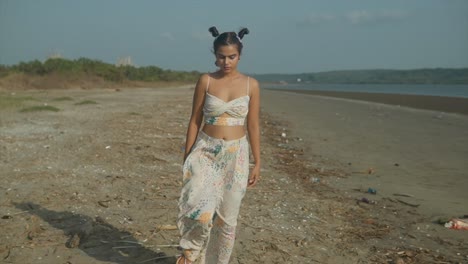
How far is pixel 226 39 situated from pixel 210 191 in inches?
49.0

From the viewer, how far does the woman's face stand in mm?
3510

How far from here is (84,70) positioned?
51281 millimetres

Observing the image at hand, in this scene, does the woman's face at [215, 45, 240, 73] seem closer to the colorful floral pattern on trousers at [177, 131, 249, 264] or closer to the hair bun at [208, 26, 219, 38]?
the hair bun at [208, 26, 219, 38]

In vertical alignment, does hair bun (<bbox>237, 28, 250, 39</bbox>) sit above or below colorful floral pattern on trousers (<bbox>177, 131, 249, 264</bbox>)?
above

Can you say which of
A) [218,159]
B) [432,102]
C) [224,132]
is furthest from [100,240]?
[432,102]

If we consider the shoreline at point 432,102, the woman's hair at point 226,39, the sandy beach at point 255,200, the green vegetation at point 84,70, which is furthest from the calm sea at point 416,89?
the woman's hair at point 226,39

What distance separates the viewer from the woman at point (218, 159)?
138 inches

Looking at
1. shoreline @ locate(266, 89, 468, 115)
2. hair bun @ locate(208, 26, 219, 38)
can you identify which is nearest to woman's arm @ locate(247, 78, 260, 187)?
hair bun @ locate(208, 26, 219, 38)

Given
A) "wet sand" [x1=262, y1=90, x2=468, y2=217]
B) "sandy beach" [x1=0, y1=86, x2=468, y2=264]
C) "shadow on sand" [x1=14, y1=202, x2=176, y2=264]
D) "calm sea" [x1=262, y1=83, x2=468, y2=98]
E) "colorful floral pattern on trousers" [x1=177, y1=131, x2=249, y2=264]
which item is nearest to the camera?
"colorful floral pattern on trousers" [x1=177, y1=131, x2=249, y2=264]

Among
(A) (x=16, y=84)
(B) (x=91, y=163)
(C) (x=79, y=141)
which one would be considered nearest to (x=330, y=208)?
(B) (x=91, y=163)

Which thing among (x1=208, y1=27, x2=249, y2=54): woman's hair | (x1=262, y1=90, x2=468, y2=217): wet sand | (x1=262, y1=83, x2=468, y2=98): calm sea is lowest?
(x1=262, y1=90, x2=468, y2=217): wet sand

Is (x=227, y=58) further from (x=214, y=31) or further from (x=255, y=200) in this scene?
(x=255, y=200)

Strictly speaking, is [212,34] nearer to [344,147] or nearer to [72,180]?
[72,180]

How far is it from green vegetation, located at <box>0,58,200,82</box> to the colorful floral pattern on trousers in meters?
43.0
